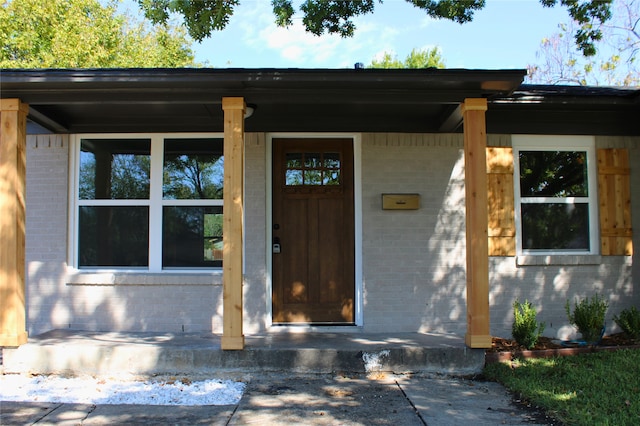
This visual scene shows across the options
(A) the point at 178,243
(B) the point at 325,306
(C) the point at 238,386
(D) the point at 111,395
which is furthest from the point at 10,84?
(B) the point at 325,306

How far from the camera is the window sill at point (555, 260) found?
20.1 ft

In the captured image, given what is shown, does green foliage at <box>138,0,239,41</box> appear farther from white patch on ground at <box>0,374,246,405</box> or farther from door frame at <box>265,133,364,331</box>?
white patch on ground at <box>0,374,246,405</box>

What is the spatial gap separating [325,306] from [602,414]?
3.26 metres

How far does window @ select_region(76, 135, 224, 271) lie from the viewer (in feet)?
20.0

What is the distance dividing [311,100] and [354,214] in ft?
5.58

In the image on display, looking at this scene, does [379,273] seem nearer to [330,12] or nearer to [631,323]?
[631,323]

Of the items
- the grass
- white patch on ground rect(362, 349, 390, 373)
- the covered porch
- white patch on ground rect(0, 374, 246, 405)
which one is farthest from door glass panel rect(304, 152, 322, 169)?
the grass

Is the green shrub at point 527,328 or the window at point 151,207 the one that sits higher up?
the window at point 151,207

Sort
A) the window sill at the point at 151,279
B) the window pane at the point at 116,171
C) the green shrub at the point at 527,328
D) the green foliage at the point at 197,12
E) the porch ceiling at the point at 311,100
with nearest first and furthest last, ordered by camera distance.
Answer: the porch ceiling at the point at 311,100
the green shrub at the point at 527,328
the window sill at the point at 151,279
the window pane at the point at 116,171
the green foliage at the point at 197,12

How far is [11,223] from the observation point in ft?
16.3


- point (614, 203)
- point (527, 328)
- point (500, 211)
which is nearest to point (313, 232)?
point (500, 211)

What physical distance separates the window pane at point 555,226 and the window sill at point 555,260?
6.3 inches

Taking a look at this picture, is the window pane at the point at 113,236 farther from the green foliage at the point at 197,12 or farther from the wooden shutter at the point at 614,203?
the wooden shutter at the point at 614,203

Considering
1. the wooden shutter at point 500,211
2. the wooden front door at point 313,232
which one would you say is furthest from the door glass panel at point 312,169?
the wooden shutter at point 500,211
